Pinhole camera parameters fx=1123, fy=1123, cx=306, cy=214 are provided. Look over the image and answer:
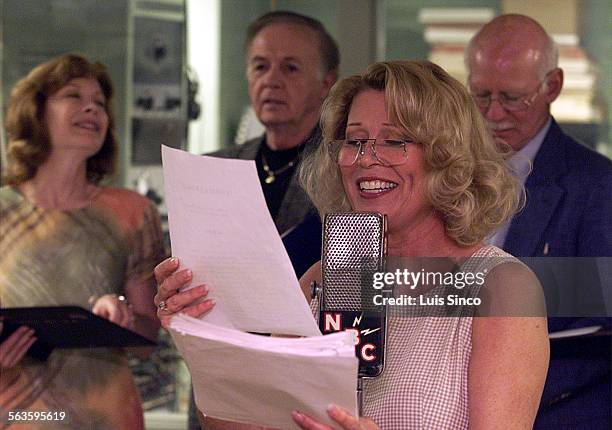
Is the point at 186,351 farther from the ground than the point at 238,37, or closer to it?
closer to it

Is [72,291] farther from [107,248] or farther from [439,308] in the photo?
[439,308]

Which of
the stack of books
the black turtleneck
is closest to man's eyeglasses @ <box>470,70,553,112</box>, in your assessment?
the stack of books

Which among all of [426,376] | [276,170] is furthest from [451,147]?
[276,170]

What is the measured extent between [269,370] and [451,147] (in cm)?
59

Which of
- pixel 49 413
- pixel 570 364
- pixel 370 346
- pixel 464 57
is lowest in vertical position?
pixel 49 413

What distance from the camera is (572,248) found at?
7.80 feet

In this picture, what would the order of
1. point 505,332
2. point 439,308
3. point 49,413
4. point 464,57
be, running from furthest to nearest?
point 464,57 → point 49,413 → point 439,308 → point 505,332

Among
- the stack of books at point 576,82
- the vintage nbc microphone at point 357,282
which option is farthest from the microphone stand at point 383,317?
the stack of books at point 576,82

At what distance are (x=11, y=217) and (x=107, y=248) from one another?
241mm

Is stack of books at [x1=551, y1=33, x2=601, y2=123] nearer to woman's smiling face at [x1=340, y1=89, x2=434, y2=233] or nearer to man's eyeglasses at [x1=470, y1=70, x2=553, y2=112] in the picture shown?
man's eyeglasses at [x1=470, y1=70, x2=553, y2=112]

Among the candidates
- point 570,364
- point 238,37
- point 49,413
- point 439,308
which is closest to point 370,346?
point 439,308

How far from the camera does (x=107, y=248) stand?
2.77m

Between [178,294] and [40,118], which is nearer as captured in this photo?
[178,294]

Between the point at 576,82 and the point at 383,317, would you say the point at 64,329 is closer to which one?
the point at 383,317
